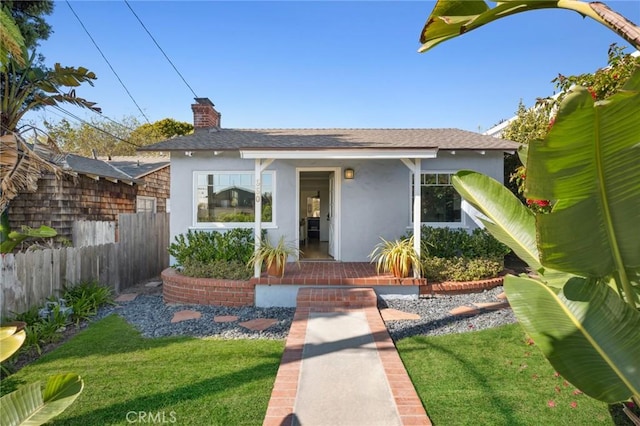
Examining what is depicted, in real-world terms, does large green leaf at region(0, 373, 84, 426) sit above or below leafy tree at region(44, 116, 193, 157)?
below

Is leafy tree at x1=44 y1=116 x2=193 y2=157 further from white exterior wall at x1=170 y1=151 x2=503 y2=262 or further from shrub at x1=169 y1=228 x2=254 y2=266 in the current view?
white exterior wall at x1=170 y1=151 x2=503 y2=262

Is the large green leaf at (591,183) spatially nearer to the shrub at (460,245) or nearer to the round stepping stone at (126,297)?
the shrub at (460,245)

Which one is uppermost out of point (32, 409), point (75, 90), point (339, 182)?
point (75, 90)

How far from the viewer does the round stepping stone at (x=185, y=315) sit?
6600 mm

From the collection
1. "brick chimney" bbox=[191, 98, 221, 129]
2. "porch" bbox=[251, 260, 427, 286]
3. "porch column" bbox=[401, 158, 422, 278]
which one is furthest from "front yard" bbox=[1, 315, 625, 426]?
"brick chimney" bbox=[191, 98, 221, 129]

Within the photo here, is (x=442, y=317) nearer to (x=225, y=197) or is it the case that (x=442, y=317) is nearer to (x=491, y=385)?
A: (x=491, y=385)

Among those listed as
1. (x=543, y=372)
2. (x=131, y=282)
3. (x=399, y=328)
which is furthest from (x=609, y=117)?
(x=131, y=282)

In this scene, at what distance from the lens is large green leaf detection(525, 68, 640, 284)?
4.03 feet

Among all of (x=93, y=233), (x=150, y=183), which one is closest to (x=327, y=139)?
(x=93, y=233)

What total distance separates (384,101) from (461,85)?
352cm

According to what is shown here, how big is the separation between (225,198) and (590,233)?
9017 mm

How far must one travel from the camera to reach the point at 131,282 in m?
9.51

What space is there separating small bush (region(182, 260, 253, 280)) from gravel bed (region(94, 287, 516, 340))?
0.75 metres

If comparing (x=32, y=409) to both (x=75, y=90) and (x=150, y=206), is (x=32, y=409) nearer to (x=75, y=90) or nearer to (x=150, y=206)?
(x=75, y=90)
